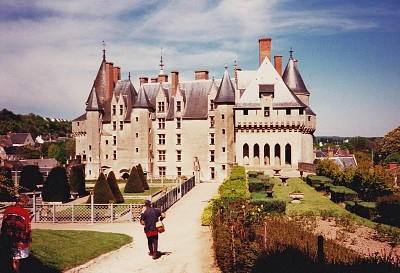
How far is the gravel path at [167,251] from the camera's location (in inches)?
456

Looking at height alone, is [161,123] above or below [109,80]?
below

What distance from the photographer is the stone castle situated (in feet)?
143

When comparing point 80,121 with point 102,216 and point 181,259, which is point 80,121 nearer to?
point 102,216

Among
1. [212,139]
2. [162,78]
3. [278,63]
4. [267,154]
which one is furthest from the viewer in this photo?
[162,78]

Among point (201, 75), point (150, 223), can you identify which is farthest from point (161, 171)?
point (150, 223)

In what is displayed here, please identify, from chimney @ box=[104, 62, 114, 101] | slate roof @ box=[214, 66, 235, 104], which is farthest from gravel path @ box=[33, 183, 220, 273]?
chimney @ box=[104, 62, 114, 101]

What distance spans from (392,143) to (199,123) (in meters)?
47.6

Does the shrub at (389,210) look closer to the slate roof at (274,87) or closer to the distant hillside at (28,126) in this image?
the slate roof at (274,87)

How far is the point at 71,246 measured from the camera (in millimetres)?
13195

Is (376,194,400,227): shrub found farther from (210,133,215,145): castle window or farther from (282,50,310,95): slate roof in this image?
(210,133,215,145): castle window

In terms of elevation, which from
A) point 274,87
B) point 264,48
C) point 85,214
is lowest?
point 85,214

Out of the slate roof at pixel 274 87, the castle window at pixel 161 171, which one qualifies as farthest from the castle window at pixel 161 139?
the slate roof at pixel 274 87

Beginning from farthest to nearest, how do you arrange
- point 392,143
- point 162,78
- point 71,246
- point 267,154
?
1. point 392,143
2. point 162,78
3. point 267,154
4. point 71,246

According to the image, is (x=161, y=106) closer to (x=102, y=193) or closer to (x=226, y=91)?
(x=226, y=91)
